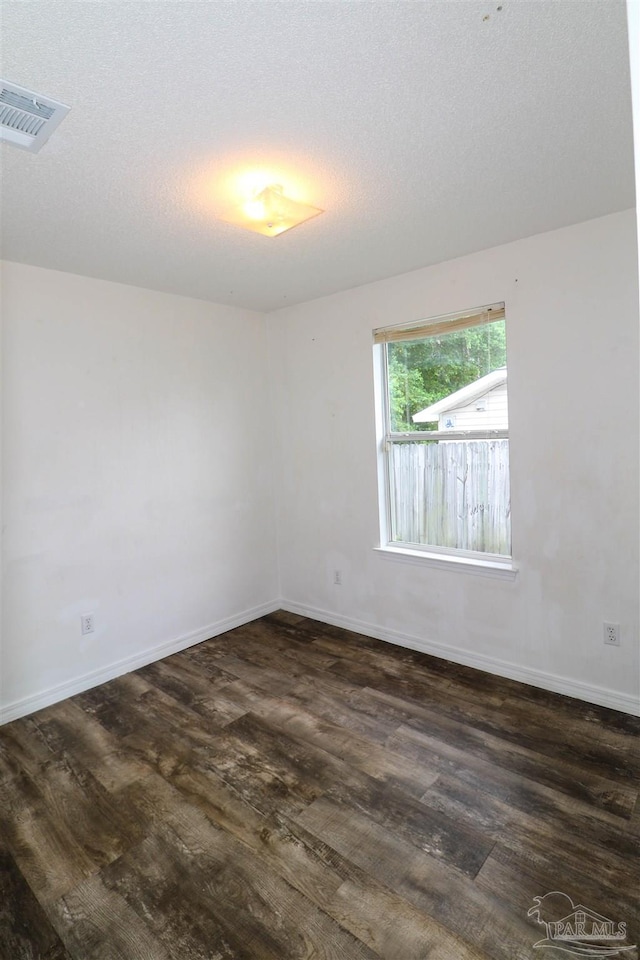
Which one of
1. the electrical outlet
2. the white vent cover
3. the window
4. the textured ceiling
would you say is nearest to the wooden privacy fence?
the window

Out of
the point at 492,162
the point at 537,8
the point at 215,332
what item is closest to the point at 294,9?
the point at 537,8

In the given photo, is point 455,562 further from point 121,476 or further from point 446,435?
point 121,476

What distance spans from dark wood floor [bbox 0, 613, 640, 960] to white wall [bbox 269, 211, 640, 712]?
0.98ft

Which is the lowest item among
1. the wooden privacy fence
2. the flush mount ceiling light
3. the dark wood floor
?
the dark wood floor

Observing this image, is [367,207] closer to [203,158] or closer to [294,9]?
[203,158]

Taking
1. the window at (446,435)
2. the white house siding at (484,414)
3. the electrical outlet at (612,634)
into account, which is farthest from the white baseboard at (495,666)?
the white house siding at (484,414)

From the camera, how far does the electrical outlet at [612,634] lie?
2600 millimetres

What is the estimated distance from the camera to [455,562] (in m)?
3.19

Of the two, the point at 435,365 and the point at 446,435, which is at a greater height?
the point at 435,365

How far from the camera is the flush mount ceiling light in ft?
6.64
